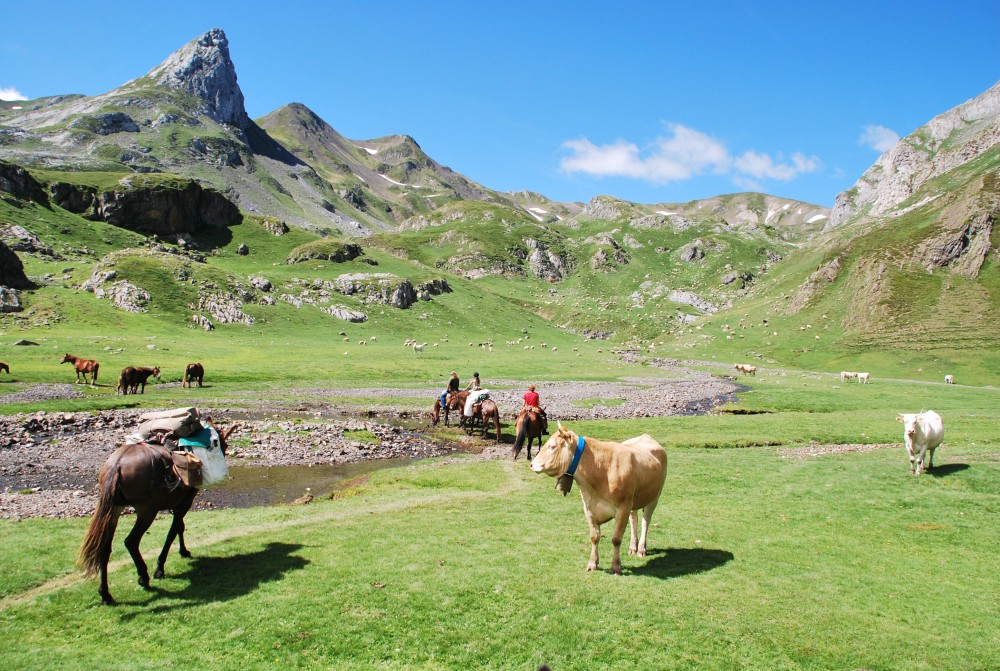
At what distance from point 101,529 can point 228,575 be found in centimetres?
297

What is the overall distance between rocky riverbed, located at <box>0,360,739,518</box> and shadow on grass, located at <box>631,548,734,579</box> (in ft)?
57.1

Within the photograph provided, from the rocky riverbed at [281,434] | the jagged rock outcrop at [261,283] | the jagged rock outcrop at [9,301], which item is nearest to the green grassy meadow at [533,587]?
the rocky riverbed at [281,434]

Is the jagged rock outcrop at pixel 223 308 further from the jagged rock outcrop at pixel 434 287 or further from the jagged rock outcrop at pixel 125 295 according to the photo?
the jagged rock outcrop at pixel 434 287

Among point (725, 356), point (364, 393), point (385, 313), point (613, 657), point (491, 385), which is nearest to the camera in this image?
point (613, 657)

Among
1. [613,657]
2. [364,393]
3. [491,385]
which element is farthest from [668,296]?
[613,657]

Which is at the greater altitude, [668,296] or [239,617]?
[668,296]

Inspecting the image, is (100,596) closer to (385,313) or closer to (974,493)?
(974,493)

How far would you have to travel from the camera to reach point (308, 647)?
9430mm

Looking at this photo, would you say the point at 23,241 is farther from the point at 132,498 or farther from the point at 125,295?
the point at 132,498

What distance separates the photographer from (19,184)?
134m

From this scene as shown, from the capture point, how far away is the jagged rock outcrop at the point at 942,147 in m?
156

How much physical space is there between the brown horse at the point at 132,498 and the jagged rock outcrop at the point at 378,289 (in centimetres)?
12496

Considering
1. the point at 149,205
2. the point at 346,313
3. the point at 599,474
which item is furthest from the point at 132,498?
the point at 149,205

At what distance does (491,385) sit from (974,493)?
48170mm
